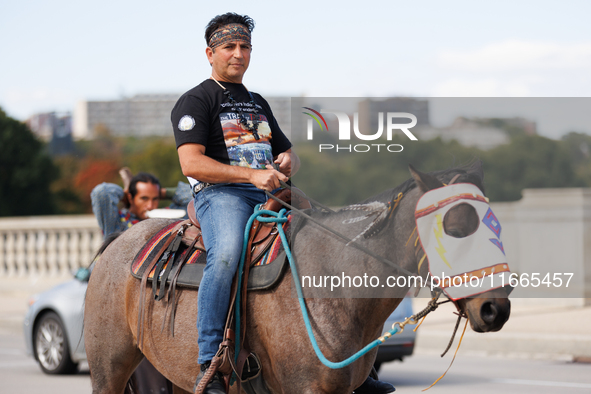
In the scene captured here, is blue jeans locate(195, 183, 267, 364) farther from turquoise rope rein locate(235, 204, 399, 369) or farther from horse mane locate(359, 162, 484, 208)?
horse mane locate(359, 162, 484, 208)

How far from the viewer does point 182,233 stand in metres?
4.69

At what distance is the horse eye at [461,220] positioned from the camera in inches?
136

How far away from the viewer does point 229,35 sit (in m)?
4.34

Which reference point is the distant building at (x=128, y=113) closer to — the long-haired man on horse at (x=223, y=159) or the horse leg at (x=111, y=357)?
the horse leg at (x=111, y=357)

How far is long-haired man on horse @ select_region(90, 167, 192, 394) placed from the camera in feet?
18.3

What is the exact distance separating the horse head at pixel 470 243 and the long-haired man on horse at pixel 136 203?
2.84 meters

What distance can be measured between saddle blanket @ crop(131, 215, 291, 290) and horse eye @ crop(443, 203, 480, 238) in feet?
3.14

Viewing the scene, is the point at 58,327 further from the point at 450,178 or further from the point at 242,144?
the point at 450,178

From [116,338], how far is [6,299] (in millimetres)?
16196

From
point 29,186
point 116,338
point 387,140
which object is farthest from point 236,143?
point 29,186

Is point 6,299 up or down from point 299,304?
down

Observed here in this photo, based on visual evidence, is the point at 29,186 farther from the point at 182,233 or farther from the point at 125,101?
the point at 125,101

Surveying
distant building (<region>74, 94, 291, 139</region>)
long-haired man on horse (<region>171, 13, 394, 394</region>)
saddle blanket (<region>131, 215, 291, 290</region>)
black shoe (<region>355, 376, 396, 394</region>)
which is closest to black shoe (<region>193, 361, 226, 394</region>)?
long-haired man on horse (<region>171, 13, 394, 394</region>)

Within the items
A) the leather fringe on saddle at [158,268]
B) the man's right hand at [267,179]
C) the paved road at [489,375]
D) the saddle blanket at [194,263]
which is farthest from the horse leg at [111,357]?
the paved road at [489,375]
